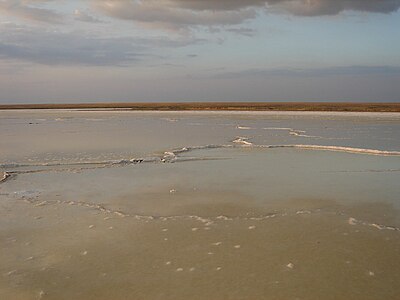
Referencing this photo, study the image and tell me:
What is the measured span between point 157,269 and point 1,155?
35.8 feet

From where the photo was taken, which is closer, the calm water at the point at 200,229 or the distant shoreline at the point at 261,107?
the calm water at the point at 200,229

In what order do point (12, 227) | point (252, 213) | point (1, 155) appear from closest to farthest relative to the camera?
point (12, 227)
point (252, 213)
point (1, 155)

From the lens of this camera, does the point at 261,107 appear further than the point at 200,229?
Yes

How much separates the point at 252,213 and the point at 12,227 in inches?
147

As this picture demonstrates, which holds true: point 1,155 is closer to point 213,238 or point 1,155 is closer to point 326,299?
point 213,238

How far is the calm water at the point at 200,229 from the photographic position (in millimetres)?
4379

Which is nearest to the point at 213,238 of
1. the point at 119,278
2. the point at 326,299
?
the point at 119,278

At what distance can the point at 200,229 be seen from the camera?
6.15 m

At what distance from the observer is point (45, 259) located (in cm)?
506

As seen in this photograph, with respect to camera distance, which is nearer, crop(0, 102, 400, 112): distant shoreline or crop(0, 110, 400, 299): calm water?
crop(0, 110, 400, 299): calm water

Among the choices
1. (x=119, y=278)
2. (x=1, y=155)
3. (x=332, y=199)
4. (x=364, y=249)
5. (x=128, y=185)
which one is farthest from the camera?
(x=1, y=155)

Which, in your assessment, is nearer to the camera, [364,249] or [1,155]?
[364,249]

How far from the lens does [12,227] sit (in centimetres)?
627

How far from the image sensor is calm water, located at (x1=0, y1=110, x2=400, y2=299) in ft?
14.4
